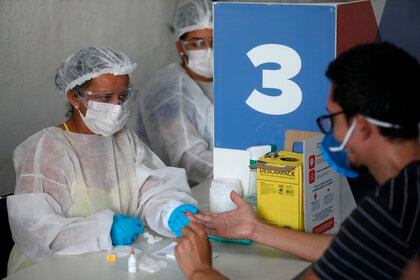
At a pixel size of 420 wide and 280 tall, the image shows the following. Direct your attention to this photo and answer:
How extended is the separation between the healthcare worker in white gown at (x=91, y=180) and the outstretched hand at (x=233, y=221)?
0.07 metres

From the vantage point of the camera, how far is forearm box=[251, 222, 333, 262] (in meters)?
2.13

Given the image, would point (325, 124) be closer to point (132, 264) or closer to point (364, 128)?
point (364, 128)

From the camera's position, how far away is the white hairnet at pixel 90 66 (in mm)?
2564

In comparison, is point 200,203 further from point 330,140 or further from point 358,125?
point 358,125

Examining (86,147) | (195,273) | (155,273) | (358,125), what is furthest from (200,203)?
(358,125)

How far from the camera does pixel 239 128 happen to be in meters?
2.60

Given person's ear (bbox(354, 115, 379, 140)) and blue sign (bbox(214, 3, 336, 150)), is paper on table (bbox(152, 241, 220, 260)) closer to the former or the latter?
blue sign (bbox(214, 3, 336, 150))

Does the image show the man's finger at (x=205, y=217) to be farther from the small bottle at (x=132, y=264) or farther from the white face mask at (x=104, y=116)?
the white face mask at (x=104, y=116)

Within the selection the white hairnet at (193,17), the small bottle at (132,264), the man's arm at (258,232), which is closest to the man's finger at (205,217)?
the man's arm at (258,232)

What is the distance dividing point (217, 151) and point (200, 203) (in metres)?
0.22

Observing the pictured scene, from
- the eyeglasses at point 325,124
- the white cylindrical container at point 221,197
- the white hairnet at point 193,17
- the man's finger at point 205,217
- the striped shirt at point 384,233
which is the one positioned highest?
the white hairnet at point 193,17

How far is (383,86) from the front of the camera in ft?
4.96

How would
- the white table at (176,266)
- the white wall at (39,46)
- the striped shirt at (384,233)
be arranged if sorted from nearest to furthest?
the striped shirt at (384,233), the white table at (176,266), the white wall at (39,46)

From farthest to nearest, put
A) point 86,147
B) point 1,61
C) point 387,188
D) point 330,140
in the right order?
point 1,61 → point 86,147 → point 330,140 → point 387,188
